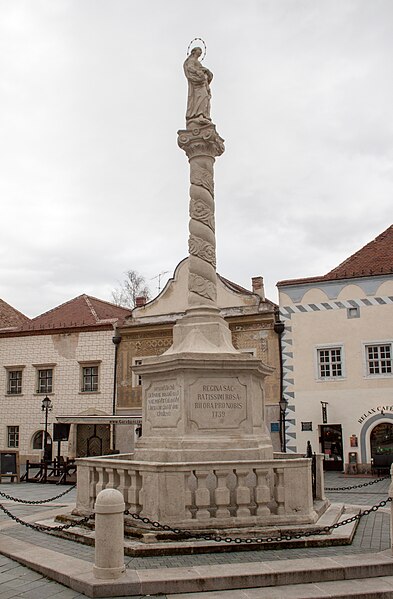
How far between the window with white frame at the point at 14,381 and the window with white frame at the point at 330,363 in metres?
15.4

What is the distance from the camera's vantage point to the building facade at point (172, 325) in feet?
85.3

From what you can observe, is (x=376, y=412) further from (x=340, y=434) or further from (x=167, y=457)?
(x=167, y=457)

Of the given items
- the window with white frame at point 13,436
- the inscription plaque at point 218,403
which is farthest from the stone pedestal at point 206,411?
the window with white frame at point 13,436

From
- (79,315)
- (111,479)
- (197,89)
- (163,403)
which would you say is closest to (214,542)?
(111,479)

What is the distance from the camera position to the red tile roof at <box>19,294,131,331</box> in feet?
101

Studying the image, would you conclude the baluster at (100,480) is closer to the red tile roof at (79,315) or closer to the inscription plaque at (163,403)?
the inscription plaque at (163,403)

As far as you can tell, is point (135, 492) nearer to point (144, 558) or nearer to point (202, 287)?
point (144, 558)

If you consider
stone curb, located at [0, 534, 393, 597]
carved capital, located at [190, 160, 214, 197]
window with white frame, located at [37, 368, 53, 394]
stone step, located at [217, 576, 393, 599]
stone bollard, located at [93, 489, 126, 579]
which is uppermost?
carved capital, located at [190, 160, 214, 197]

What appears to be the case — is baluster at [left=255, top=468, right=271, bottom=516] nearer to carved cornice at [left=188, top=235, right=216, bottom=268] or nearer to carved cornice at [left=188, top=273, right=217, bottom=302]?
carved cornice at [left=188, top=273, right=217, bottom=302]

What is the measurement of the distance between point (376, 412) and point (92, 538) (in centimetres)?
1729

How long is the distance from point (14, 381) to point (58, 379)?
2738 mm

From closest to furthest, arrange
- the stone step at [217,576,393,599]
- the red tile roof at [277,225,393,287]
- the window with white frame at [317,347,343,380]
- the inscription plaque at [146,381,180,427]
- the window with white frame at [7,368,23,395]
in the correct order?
the stone step at [217,576,393,599] → the inscription plaque at [146,381,180,427] → the window with white frame at [317,347,343,380] → the red tile roof at [277,225,393,287] → the window with white frame at [7,368,23,395]

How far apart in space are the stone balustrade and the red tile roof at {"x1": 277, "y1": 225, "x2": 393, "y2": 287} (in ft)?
54.8

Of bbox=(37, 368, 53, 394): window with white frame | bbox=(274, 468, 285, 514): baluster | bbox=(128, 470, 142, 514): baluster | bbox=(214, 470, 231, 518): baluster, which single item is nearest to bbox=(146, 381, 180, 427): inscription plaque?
bbox=(128, 470, 142, 514): baluster
